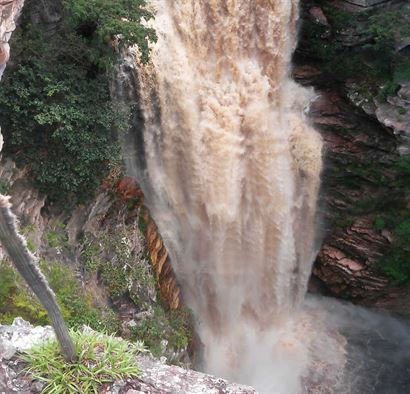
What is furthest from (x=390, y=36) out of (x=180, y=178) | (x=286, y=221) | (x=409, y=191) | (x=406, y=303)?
(x=406, y=303)

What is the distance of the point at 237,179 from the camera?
37.6ft

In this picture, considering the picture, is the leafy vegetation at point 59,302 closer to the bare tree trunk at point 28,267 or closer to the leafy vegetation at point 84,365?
the leafy vegetation at point 84,365

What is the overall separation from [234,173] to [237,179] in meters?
0.20

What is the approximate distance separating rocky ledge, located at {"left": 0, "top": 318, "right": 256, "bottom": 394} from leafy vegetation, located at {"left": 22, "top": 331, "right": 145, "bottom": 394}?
86mm

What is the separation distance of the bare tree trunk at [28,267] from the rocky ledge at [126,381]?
507 mm

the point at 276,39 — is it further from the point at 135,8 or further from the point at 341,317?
the point at 341,317

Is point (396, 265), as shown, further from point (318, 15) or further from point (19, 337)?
point (19, 337)

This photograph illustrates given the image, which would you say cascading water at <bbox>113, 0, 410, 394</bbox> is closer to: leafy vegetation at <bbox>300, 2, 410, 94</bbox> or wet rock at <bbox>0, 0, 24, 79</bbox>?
leafy vegetation at <bbox>300, 2, 410, 94</bbox>

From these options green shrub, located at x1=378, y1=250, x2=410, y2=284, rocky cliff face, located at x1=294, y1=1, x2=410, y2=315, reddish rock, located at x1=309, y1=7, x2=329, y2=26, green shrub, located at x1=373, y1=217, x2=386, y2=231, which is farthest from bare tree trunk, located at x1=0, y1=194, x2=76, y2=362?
green shrub, located at x1=378, y1=250, x2=410, y2=284

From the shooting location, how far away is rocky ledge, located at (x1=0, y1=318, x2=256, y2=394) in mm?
4227

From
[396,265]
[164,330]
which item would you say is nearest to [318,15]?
[396,265]

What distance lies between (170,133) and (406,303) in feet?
29.7

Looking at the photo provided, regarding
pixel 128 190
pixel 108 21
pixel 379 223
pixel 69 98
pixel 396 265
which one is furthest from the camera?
pixel 396 265

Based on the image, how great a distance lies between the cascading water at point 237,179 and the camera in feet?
34.0
